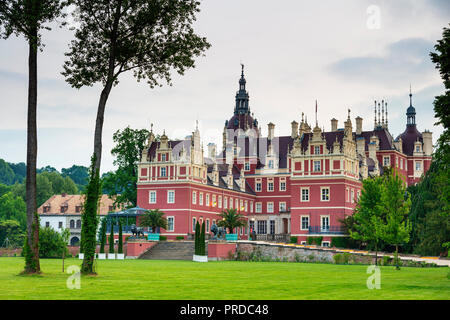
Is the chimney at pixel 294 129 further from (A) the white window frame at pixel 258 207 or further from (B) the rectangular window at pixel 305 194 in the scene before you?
(B) the rectangular window at pixel 305 194

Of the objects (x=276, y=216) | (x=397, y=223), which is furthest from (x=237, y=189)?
(x=397, y=223)

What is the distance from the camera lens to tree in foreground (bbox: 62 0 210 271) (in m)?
27.5

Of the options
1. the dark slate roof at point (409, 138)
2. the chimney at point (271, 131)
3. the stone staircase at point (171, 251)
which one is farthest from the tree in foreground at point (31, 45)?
the dark slate roof at point (409, 138)

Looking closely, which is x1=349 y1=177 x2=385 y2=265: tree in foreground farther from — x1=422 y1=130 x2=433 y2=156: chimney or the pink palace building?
x1=422 y1=130 x2=433 y2=156: chimney

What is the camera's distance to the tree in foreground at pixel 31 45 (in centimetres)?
2500

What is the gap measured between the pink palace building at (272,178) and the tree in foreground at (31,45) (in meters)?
40.4

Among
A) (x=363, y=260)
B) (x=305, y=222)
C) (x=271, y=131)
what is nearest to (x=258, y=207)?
(x=271, y=131)

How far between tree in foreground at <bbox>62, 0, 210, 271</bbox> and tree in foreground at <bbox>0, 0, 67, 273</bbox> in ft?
6.82

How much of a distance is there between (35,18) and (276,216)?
56.9m

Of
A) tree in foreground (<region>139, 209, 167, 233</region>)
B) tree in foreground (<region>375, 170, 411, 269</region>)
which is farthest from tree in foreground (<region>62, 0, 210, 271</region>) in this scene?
tree in foreground (<region>139, 209, 167, 233</region>)

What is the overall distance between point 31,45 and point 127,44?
447 centimetres

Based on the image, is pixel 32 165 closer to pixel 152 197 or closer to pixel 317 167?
pixel 152 197
